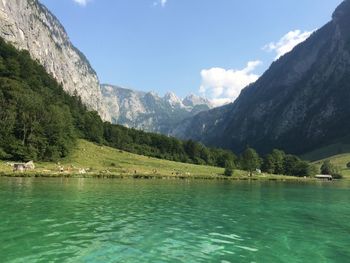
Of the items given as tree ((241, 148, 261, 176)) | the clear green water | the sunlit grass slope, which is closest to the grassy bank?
the sunlit grass slope

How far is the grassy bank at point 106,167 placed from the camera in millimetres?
112562

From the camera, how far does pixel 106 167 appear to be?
470 ft

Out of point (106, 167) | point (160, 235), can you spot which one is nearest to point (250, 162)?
point (106, 167)

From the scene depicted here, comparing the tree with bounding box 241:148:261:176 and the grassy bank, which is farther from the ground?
the tree with bounding box 241:148:261:176

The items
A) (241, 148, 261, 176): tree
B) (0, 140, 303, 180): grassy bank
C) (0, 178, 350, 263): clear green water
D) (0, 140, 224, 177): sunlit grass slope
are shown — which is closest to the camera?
(0, 178, 350, 263): clear green water

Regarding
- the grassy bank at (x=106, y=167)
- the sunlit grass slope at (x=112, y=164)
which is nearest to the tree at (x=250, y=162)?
the grassy bank at (x=106, y=167)

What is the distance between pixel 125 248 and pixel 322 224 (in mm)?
22459

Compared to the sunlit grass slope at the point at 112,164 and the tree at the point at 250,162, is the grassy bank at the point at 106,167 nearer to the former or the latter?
the sunlit grass slope at the point at 112,164

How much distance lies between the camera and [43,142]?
456 feet

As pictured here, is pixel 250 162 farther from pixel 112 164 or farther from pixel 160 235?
pixel 160 235

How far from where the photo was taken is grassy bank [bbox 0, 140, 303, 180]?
113 meters

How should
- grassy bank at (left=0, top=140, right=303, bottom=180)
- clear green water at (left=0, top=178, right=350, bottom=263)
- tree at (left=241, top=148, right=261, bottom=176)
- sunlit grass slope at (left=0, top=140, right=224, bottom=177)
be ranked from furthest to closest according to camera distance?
tree at (left=241, top=148, right=261, bottom=176) < sunlit grass slope at (left=0, top=140, right=224, bottom=177) < grassy bank at (left=0, top=140, right=303, bottom=180) < clear green water at (left=0, top=178, right=350, bottom=263)

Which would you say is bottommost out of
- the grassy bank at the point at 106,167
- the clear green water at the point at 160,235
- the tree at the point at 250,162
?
the clear green water at the point at 160,235

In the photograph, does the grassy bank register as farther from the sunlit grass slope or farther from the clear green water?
the clear green water
